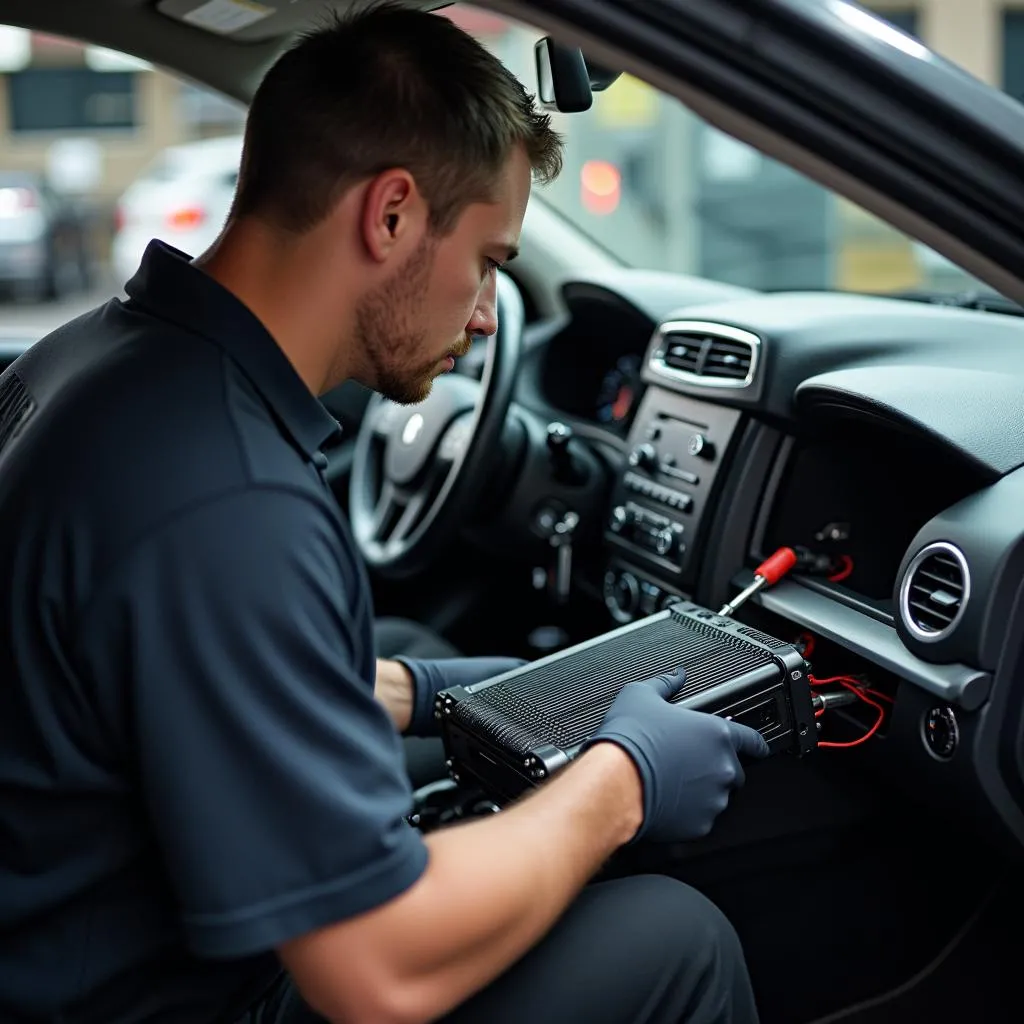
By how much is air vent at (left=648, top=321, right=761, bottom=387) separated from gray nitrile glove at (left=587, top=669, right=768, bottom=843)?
30.3 inches

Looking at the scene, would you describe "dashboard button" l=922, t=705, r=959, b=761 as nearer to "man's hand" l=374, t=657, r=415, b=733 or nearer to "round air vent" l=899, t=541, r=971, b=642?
"round air vent" l=899, t=541, r=971, b=642

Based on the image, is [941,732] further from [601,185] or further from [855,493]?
[601,185]

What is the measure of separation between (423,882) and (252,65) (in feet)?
4.58

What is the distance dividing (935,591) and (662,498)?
0.65 m

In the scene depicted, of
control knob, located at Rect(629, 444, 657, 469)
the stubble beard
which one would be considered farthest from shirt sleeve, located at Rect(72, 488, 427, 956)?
control knob, located at Rect(629, 444, 657, 469)

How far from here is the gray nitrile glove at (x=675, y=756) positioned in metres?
1.22

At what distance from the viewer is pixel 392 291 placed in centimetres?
115

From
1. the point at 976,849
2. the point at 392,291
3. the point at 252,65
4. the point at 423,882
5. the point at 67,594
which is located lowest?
the point at 976,849

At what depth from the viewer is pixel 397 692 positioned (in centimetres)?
169

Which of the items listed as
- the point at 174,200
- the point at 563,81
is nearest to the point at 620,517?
the point at 563,81

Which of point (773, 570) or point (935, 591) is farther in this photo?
point (773, 570)

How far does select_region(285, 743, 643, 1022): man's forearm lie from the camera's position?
970mm

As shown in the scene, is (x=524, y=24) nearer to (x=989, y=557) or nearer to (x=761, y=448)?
(x=989, y=557)

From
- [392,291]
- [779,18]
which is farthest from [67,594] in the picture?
[779,18]
